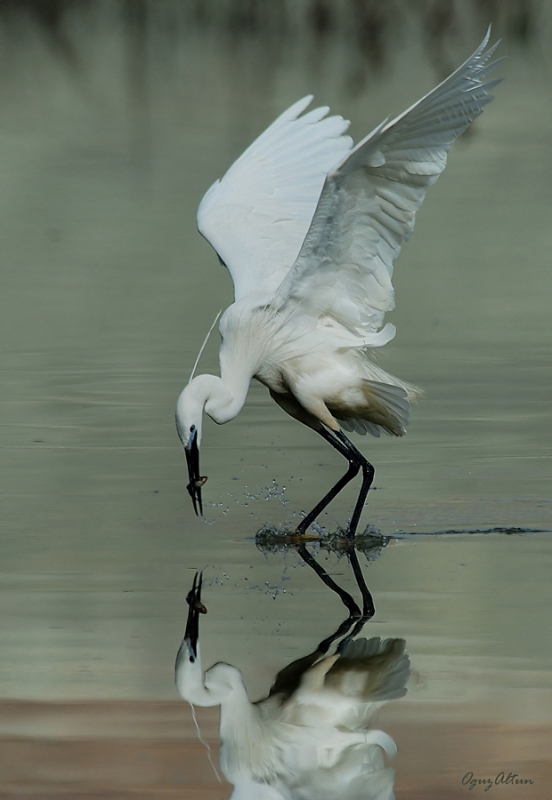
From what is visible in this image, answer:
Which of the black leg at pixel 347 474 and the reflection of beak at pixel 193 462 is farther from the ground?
the reflection of beak at pixel 193 462

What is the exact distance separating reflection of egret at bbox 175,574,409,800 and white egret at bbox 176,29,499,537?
187 cm

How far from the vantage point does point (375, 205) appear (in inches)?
311

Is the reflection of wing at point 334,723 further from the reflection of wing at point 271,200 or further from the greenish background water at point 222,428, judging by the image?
the reflection of wing at point 271,200

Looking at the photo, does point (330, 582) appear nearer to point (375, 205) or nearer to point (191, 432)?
point (191, 432)

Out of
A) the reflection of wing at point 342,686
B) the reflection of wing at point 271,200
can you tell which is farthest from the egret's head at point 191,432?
the reflection of wing at point 342,686

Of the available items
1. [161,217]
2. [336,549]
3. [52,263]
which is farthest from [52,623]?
[161,217]

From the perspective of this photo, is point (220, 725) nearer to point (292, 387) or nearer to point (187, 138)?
point (292, 387)

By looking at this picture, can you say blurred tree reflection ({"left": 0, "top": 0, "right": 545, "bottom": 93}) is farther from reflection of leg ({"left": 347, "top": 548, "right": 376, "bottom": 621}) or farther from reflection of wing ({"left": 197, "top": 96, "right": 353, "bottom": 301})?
reflection of leg ({"left": 347, "top": 548, "right": 376, "bottom": 621})

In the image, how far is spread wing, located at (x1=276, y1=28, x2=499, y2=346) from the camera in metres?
7.32

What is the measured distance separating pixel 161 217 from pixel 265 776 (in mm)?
12608

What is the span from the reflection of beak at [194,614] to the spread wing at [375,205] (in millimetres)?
1770

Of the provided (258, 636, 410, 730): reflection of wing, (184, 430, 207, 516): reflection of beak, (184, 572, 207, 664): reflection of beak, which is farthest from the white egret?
(258, 636, 410, 730): reflection of wing

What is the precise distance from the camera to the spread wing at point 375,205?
288 inches

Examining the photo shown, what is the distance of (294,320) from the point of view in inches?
336
